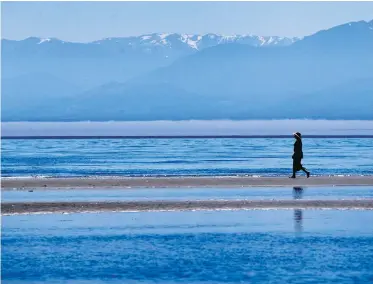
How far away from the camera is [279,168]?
1892 inches

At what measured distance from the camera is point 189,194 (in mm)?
32125

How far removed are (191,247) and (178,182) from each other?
16.4m

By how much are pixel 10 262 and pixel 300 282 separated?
17.7 feet

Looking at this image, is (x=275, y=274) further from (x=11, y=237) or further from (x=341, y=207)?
(x=341, y=207)

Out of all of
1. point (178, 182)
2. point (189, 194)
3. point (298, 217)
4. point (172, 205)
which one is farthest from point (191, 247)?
point (178, 182)

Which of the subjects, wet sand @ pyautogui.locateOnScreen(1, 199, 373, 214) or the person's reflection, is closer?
the person's reflection

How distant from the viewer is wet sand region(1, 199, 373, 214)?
2741 cm

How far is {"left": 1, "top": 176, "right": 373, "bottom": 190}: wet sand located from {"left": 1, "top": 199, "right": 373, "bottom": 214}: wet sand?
21.4 feet

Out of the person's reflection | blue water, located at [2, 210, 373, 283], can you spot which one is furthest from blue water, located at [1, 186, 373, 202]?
blue water, located at [2, 210, 373, 283]

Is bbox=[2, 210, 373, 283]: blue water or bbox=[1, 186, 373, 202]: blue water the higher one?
bbox=[1, 186, 373, 202]: blue water

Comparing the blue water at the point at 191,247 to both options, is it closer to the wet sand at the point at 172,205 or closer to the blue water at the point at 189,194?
the wet sand at the point at 172,205

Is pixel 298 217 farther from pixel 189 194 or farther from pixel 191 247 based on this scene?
pixel 189 194

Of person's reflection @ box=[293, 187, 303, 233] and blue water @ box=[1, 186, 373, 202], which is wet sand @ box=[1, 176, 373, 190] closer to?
blue water @ box=[1, 186, 373, 202]

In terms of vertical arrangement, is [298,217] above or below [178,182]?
below
